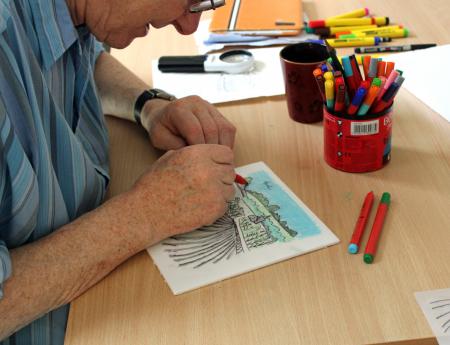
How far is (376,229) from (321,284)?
13cm

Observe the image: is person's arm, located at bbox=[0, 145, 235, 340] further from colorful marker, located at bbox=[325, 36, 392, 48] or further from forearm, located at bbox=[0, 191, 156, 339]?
colorful marker, located at bbox=[325, 36, 392, 48]

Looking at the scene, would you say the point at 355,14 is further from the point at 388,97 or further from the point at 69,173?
the point at 69,173

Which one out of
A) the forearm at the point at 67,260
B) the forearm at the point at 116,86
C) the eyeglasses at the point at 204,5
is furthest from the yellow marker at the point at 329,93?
the forearm at the point at 116,86

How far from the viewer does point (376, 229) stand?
2.82ft

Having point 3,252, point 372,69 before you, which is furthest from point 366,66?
point 3,252

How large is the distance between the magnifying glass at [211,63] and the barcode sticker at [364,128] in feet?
1.52

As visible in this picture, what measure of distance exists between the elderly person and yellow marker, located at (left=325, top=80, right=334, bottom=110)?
179mm

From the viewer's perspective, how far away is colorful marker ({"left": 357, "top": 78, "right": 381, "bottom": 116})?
0.91 m

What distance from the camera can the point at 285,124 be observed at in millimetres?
1164

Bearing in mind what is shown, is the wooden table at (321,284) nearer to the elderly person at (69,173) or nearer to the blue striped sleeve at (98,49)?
the elderly person at (69,173)

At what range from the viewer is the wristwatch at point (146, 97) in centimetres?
121

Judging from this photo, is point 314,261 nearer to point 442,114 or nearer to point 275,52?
point 442,114

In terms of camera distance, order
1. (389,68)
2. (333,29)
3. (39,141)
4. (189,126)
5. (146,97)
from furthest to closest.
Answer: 1. (333,29)
2. (146,97)
3. (189,126)
4. (389,68)
5. (39,141)

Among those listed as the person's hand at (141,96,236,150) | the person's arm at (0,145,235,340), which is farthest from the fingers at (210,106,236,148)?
the person's arm at (0,145,235,340)
